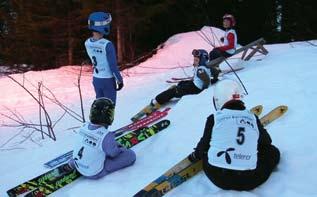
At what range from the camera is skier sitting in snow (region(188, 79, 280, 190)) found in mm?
4012

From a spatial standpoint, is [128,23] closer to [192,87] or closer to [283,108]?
[192,87]

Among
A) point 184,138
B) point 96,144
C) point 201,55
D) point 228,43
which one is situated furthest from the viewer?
point 228,43

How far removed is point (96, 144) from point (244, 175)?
1575 mm

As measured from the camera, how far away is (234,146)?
3992 mm

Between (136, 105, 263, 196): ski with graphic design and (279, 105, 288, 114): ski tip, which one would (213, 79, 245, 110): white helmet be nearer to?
(136, 105, 263, 196): ski with graphic design

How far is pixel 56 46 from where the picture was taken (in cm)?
1672

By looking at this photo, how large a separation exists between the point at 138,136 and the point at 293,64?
3.38 m

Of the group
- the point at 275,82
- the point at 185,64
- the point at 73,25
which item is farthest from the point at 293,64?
the point at 73,25

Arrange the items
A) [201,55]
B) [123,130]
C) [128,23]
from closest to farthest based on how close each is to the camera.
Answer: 1. [123,130]
2. [201,55]
3. [128,23]

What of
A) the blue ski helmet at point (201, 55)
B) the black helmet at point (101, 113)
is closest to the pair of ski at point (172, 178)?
the black helmet at point (101, 113)

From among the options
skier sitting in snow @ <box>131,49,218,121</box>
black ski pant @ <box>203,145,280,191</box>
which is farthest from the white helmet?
skier sitting in snow @ <box>131,49,218,121</box>

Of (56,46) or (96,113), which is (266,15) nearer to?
(56,46)

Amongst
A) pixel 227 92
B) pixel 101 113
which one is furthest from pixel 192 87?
pixel 227 92

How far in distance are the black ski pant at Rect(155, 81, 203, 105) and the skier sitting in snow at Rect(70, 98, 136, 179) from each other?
322 centimetres
